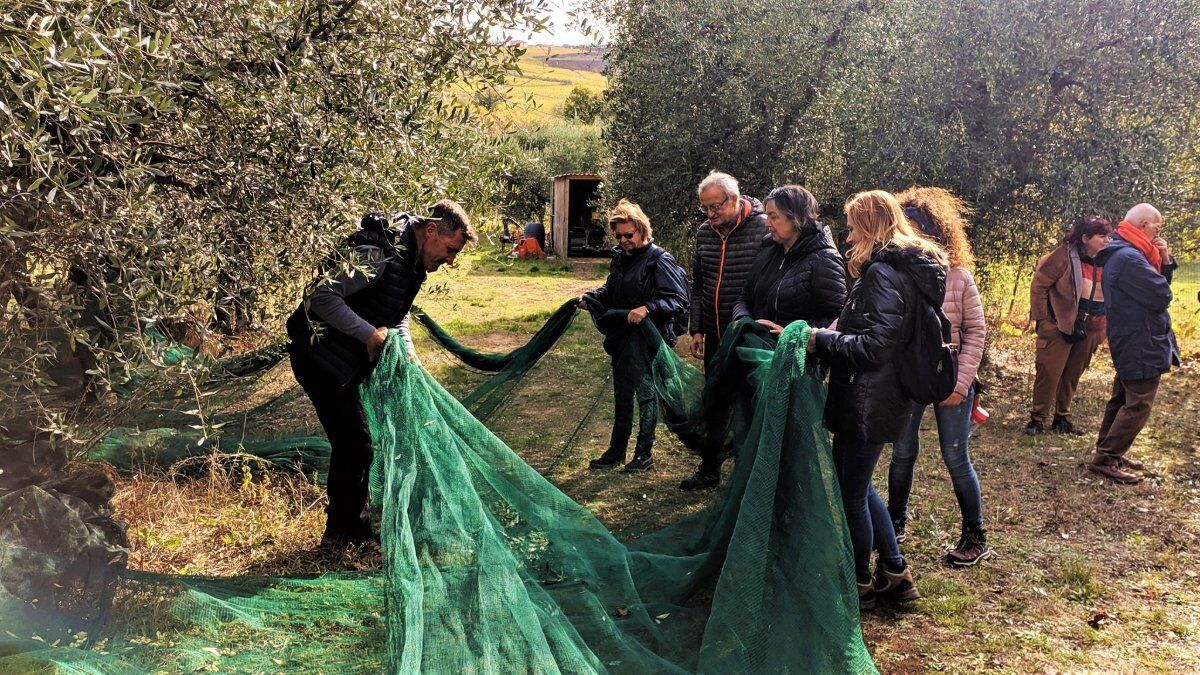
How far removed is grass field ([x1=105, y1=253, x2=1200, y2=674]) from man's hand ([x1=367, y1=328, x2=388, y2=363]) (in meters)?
1.25

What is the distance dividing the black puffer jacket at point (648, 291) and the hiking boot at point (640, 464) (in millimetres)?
809

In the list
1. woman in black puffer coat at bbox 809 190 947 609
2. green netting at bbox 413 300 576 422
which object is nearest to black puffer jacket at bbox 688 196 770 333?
green netting at bbox 413 300 576 422

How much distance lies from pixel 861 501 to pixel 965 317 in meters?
1.34

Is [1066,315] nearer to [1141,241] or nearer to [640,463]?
[1141,241]

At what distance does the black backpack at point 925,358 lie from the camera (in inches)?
170

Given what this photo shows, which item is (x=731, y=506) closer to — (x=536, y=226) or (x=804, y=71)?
(x=804, y=71)

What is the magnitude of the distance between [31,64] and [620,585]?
3109mm

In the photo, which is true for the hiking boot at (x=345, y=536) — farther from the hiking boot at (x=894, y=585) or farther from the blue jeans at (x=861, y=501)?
the hiking boot at (x=894, y=585)

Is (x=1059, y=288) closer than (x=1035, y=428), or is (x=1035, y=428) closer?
(x=1059, y=288)

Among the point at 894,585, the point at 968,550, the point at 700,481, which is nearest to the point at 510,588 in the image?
the point at 700,481

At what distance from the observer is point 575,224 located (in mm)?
27984

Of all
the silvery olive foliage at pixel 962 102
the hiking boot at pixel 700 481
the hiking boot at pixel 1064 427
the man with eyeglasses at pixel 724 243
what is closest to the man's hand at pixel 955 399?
the hiking boot at pixel 700 481

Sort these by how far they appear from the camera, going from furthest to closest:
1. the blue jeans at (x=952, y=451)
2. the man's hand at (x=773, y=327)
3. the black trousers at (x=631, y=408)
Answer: the black trousers at (x=631, y=408), the blue jeans at (x=952, y=451), the man's hand at (x=773, y=327)

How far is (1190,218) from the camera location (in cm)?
1023
